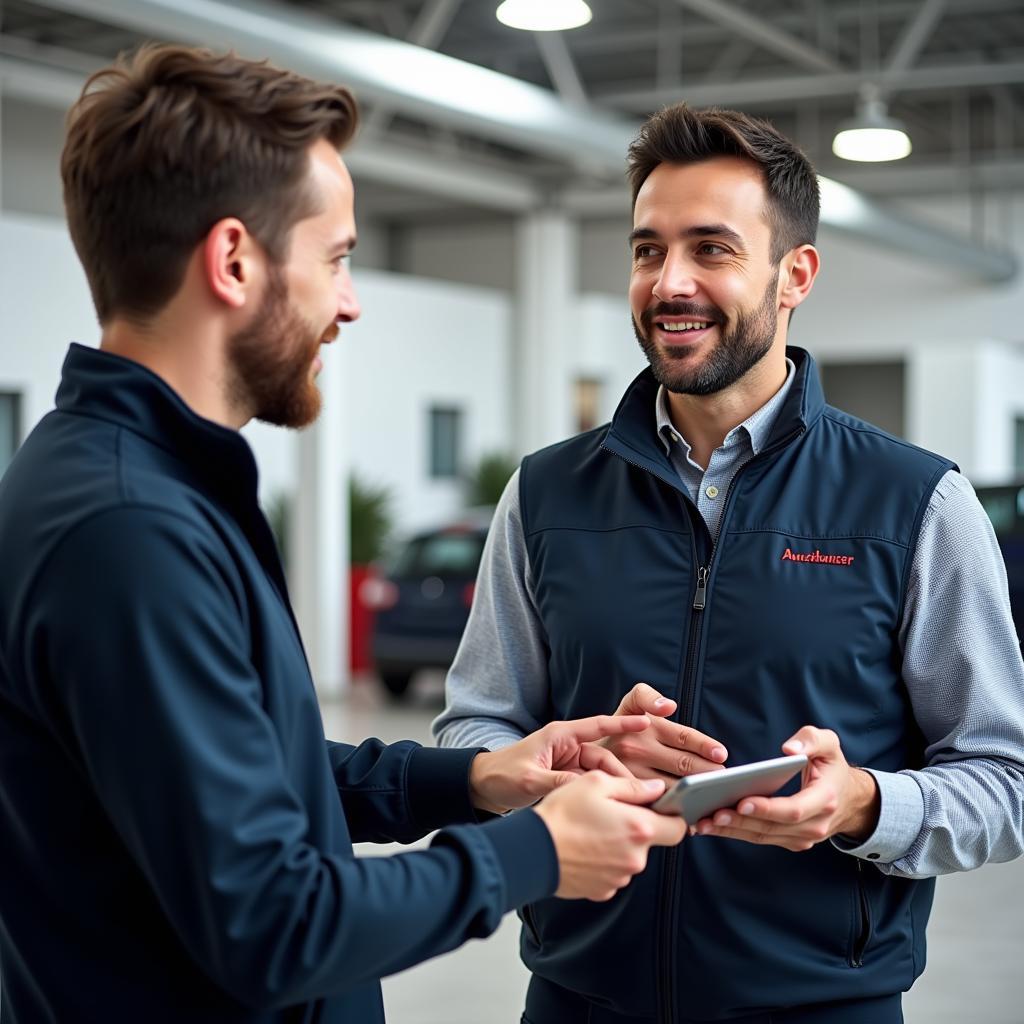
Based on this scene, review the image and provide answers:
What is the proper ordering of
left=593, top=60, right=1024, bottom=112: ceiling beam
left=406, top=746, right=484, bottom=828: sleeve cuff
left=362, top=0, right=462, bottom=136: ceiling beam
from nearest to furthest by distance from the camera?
left=406, top=746, right=484, bottom=828: sleeve cuff → left=362, top=0, right=462, bottom=136: ceiling beam → left=593, top=60, right=1024, bottom=112: ceiling beam

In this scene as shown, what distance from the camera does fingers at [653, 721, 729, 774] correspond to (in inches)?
73.0

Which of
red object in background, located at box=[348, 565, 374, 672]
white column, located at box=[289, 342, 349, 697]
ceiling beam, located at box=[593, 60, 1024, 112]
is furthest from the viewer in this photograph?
ceiling beam, located at box=[593, 60, 1024, 112]

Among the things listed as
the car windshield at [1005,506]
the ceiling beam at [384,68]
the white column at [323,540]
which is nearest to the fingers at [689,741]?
the car windshield at [1005,506]

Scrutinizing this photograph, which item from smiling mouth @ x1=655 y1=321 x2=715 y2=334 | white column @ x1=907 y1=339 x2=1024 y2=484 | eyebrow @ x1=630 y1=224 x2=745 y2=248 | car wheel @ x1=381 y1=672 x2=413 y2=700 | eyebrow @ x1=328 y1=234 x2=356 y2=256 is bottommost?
car wheel @ x1=381 y1=672 x2=413 y2=700

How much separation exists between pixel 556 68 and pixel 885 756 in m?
9.34

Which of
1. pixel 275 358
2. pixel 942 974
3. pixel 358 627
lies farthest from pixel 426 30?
pixel 275 358

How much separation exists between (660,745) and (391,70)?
6.66 m

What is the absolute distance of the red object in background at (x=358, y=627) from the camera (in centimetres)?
1198

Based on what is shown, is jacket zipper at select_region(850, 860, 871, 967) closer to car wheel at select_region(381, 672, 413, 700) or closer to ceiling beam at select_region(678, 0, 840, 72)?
car wheel at select_region(381, 672, 413, 700)

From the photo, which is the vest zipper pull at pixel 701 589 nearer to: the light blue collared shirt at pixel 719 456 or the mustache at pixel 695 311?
the light blue collared shirt at pixel 719 456

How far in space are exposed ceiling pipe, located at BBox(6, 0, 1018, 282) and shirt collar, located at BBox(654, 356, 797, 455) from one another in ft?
11.3

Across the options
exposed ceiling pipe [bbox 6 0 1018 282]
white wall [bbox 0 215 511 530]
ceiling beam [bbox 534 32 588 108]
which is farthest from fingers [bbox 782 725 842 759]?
white wall [bbox 0 215 511 530]

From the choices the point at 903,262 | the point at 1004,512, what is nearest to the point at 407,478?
the point at 903,262

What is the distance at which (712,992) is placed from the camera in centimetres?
193
